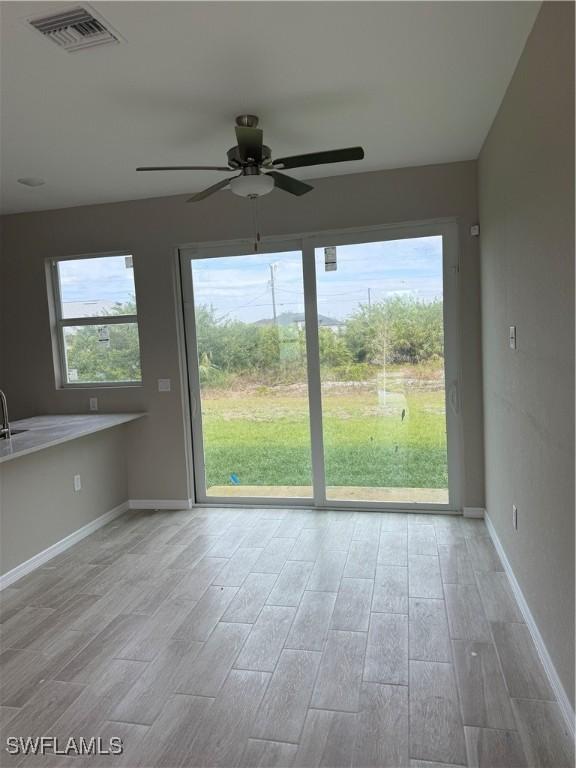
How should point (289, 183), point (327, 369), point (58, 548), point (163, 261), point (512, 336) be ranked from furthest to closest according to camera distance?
1. point (163, 261)
2. point (327, 369)
3. point (58, 548)
4. point (289, 183)
5. point (512, 336)

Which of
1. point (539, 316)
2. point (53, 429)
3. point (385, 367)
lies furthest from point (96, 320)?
point (539, 316)

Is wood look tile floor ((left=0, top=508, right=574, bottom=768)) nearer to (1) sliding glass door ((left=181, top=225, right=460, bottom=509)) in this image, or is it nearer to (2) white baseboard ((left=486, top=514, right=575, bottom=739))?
(2) white baseboard ((left=486, top=514, right=575, bottom=739))

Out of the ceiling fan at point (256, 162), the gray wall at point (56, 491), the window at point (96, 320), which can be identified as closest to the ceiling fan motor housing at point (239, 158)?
the ceiling fan at point (256, 162)

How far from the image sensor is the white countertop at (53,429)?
3.24 metres

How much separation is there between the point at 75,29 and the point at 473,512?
4.00 m

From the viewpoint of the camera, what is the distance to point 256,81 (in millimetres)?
2520

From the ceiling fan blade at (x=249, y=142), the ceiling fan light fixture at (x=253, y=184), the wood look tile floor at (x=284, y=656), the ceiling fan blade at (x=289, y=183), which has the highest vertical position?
the ceiling fan blade at (x=249, y=142)

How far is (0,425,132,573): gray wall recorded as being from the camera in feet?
11.5

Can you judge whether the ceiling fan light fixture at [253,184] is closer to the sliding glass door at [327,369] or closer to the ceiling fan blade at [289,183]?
the ceiling fan blade at [289,183]

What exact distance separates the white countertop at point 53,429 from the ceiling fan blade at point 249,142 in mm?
2180

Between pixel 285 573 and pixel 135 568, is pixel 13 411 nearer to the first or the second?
pixel 135 568

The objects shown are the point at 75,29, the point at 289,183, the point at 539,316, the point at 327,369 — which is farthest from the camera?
the point at 327,369

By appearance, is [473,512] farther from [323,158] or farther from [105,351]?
[105,351]

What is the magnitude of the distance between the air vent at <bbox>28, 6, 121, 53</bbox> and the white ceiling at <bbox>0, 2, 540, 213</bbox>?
47mm
